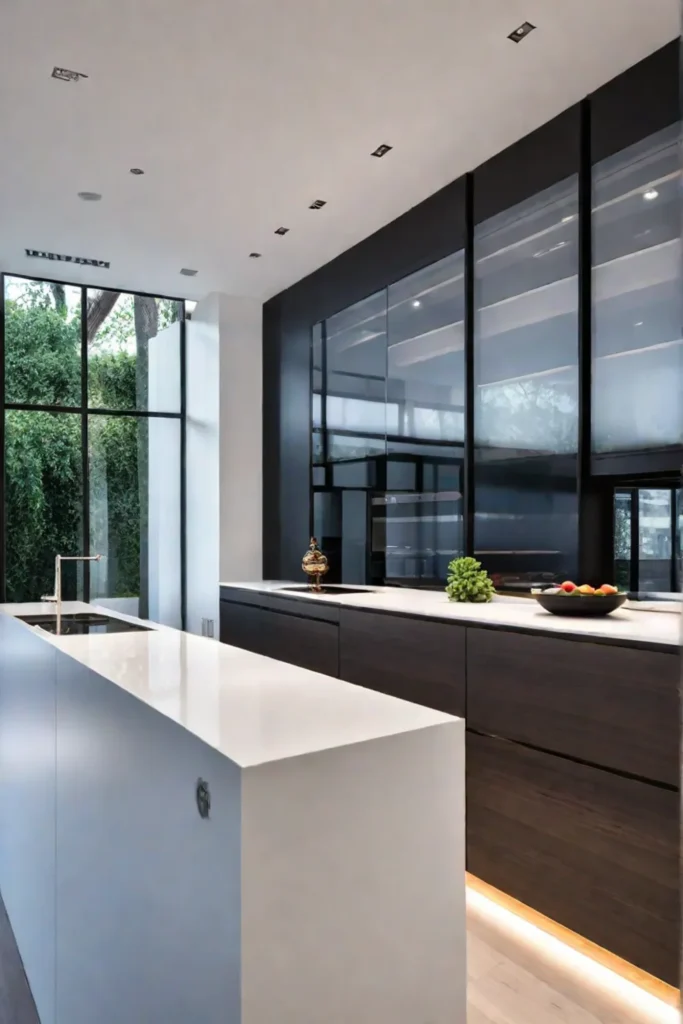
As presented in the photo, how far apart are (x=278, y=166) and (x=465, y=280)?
1053 mm

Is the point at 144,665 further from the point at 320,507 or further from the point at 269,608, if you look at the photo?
the point at 320,507

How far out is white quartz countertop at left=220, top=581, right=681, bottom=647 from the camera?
2164 mm

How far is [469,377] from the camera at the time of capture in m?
3.71

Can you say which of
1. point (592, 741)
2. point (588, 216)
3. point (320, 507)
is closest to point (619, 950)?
point (592, 741)

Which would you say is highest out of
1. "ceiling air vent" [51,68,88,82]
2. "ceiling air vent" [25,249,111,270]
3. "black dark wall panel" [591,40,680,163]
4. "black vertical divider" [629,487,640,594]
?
"ceiling air vent" [51,68,88,82]

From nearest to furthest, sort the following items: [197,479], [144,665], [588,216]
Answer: [144,665] < [588,216] < [197,479]

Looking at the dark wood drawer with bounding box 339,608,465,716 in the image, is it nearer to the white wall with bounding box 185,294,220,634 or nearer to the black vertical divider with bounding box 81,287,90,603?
the white wall with bounding box 185,294,220,634

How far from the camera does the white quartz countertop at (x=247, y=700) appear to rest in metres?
1.04

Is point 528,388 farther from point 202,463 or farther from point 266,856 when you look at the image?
point 202,463

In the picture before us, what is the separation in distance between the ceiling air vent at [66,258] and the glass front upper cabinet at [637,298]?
3.31 m

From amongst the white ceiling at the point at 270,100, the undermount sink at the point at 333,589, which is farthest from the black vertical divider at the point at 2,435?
the undermount sink at the point at 333,589

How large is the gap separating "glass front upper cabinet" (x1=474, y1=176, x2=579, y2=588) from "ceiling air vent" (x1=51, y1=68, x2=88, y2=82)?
1.83 metres

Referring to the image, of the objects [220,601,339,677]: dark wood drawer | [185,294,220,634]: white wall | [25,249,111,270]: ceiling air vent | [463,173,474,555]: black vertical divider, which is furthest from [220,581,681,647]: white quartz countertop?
[25,249,111,270]: ceiling air vent

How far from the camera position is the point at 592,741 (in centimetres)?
218
